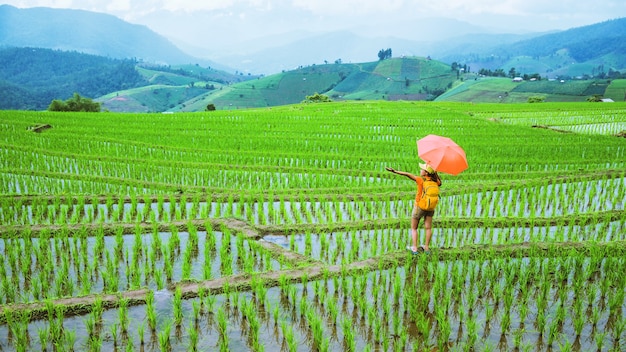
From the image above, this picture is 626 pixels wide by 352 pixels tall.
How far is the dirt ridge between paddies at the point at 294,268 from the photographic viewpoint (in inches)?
155

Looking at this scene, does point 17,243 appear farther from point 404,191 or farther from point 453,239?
point 404,191

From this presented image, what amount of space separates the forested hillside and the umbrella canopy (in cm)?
10844

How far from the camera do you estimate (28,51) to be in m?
149

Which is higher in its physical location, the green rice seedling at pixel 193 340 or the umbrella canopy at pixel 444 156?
the umbrella canopy at pixel 444 156

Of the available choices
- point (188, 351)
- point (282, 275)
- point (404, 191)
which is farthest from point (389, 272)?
point (404, 191)

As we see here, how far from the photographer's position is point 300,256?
5195 mm

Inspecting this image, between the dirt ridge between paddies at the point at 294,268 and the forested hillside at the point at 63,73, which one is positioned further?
the forested hillside at the point at 63,73

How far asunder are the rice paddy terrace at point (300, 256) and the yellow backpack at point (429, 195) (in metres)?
0.59

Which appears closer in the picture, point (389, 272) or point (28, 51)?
point (389, 272)

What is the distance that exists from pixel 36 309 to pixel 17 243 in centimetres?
173

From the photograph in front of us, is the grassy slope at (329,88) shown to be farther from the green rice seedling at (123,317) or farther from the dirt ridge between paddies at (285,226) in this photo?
the green rice seedling at (123,317)

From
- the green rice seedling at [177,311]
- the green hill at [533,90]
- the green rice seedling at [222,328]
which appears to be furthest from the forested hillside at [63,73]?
the green rice seedling at [222,328]

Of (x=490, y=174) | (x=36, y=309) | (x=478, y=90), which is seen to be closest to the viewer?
(x=36, y=309)

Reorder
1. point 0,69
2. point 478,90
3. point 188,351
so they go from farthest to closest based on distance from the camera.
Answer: point 0,69 < point 478,90 < point 188,351
